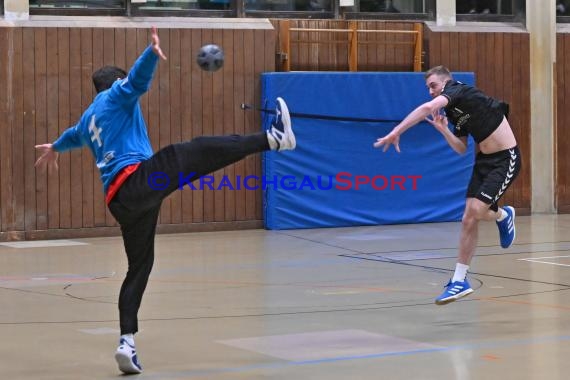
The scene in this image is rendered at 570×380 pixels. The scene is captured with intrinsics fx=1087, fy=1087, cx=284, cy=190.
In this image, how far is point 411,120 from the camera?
8727 millimetres

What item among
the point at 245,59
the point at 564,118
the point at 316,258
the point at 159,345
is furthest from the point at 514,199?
the point at 159,345

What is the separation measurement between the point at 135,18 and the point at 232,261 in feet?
18.5

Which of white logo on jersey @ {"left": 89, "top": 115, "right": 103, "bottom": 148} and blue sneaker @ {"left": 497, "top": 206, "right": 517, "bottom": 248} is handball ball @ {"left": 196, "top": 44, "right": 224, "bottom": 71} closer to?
white logo on jersey @ {"left": 89, "top": 115, "right": 103, "bottom": 148}

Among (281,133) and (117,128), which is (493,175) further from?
(117,128)

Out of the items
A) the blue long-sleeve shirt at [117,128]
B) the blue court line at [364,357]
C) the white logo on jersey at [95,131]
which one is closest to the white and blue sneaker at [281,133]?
the blue long-sleeve shirt at [117,128]

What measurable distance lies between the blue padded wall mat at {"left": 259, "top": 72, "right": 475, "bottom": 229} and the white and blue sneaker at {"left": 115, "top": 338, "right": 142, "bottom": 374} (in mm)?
11115

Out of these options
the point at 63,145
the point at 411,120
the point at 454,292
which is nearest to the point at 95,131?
the point at 63,145

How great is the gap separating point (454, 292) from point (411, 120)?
1477mm

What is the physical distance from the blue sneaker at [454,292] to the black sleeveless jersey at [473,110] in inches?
52.3

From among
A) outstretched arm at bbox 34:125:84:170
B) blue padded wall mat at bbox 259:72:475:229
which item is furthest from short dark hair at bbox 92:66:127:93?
blue padded wall mat at bbox 259:72:475:229

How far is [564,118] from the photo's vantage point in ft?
66.8

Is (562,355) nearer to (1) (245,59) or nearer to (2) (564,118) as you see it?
(1) (245,59)

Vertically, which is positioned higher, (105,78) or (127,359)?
(105,78)

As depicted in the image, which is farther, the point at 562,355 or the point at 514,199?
the point at 514,199
